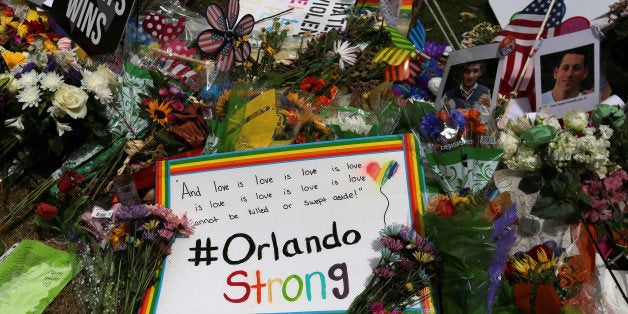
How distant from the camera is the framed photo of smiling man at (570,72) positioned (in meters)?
3.05

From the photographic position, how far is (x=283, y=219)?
232 cm

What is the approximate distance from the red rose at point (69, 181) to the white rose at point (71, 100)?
30 cm

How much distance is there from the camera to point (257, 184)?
237cm

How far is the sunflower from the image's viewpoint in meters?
2.92

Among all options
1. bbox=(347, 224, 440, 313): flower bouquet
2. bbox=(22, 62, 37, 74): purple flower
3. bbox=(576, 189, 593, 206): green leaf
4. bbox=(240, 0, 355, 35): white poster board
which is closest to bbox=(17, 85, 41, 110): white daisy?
bbox=(22, 62, 37, 74): purple flower

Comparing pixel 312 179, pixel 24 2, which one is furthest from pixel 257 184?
pixel 24 2

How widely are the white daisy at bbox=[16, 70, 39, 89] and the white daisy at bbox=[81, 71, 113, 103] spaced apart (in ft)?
0.73

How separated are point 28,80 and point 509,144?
2.37 metres

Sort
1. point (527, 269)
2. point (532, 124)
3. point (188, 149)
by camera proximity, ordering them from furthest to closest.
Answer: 1. point (188, 149)
2. point (532, 124)
3. point (527, 269)

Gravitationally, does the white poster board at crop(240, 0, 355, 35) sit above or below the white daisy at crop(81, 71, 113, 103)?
above

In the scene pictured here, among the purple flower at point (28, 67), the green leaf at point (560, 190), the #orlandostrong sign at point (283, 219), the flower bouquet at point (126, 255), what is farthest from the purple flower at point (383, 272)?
the purple flower at point (28, 67)

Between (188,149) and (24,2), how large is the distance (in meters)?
1.86

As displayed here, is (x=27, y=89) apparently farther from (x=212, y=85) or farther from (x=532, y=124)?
(x=532, y=124)

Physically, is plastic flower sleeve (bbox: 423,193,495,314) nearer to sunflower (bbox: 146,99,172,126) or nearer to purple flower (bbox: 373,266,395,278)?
purple flower (bbox: 373,266,395,278)
